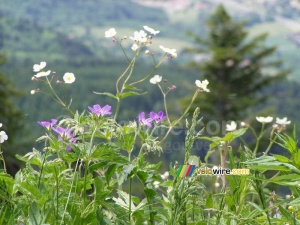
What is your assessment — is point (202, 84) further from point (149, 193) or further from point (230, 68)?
point (230, 68)

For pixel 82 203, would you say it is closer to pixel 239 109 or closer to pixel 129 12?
pixel 239 109

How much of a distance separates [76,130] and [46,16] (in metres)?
190

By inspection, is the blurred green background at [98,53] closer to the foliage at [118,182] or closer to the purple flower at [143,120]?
the purple flower at [143,120]

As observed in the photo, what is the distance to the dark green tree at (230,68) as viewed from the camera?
33.8m

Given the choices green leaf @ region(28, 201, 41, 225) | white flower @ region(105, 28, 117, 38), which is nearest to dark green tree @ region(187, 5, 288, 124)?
white flower @ region(105, 28, 117, 38)

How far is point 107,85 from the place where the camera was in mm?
94312

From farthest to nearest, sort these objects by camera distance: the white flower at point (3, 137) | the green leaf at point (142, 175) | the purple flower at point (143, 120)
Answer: the purple flower at point (143, 120), the white flower at point (3, 137), the green leaf at point (142, 175)

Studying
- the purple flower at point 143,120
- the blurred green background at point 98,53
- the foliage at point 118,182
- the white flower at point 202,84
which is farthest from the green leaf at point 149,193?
the blurred green background at point 98,53

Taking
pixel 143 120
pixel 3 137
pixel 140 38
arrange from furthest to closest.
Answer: pixel 140 38 < pixel 143 120 < pixel 3 137

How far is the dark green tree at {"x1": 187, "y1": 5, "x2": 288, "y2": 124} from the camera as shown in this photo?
3384 centimetres

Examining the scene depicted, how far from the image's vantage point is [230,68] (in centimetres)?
3494

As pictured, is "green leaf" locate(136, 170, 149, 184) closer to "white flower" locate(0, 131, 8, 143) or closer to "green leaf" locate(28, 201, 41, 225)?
"green leaf" locate(28, 201, 41, 225)

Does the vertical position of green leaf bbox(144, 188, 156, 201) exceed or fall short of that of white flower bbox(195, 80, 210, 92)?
it falls short

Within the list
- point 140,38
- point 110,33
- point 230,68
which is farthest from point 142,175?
point 230,68
